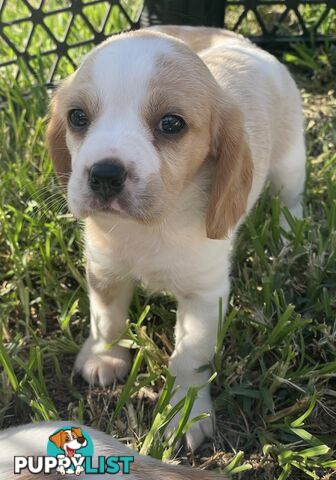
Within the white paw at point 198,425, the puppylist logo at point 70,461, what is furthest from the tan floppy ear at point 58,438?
the white paw at point 198,425

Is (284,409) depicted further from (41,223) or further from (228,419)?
(41,223)

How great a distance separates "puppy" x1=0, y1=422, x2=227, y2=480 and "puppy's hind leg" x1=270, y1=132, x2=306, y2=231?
1.92 m

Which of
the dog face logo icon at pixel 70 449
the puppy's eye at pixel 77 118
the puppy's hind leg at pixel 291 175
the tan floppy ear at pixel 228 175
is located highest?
the puppy's eye at pixel 77 118

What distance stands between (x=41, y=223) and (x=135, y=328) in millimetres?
752

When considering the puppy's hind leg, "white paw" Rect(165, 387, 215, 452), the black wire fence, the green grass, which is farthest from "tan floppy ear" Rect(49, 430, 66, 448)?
the black wire fence

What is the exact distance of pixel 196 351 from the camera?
2518mm

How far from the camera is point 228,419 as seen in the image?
2.54 metres

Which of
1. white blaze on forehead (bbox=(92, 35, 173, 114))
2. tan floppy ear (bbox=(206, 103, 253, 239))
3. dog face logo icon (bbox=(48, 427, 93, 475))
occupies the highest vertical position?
white blaze on forehead (bbox=(92, 35, 173, 114))

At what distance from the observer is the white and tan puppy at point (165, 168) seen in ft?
6.55

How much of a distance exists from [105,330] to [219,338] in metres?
0.51

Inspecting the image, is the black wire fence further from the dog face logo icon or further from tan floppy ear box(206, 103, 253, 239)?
the dog face logo icon

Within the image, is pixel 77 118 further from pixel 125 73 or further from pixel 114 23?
pixel 114 23

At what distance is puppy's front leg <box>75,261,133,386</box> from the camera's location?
8.63 ft

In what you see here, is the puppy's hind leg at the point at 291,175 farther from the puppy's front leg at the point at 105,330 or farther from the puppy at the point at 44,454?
the puppy at the point at 44,454
